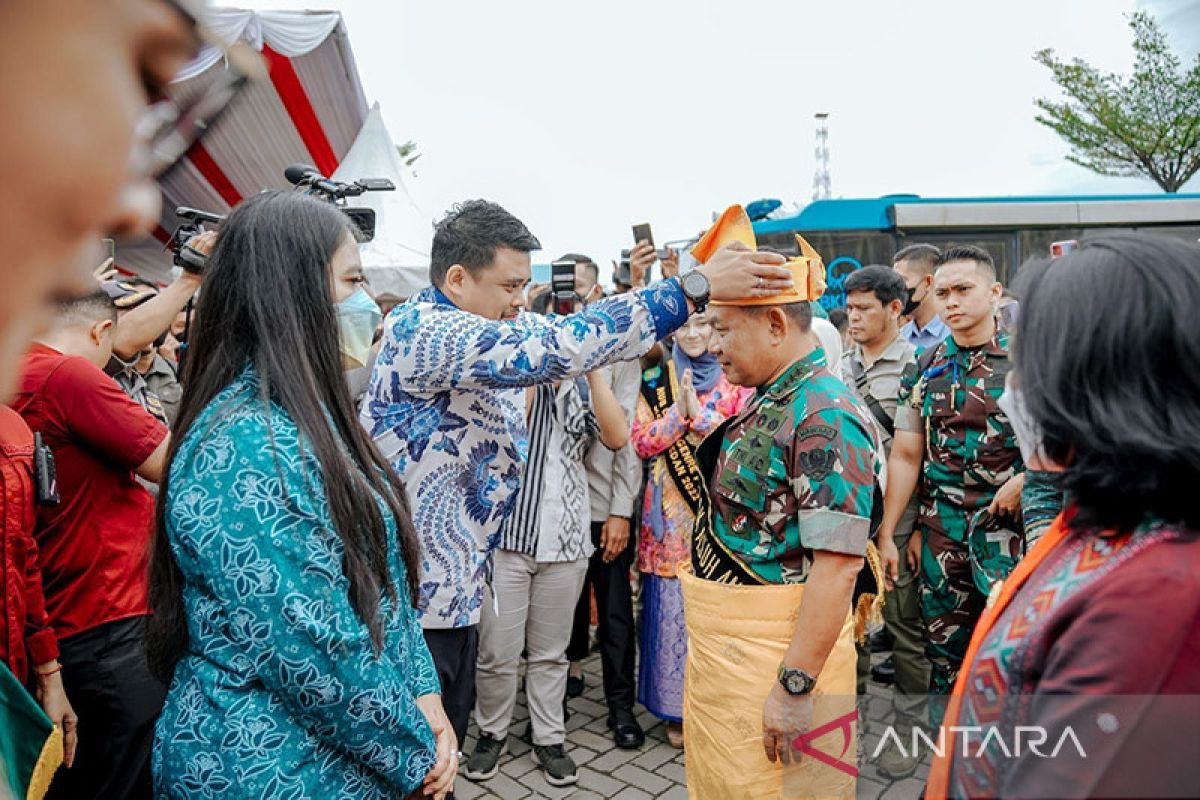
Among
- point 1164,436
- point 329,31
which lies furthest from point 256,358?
point 329,31

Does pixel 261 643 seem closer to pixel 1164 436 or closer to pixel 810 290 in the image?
pixel 1164 436

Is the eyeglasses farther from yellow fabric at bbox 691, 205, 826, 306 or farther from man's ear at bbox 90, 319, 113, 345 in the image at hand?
man's ear at bbox 90, 319, 113, 345

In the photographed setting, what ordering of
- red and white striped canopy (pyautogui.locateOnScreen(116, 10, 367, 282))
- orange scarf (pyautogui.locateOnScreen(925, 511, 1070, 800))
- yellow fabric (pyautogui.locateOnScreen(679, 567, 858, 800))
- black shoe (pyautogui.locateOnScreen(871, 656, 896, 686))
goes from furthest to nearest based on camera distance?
red and white striped canopy (pyautogui.locateOnScreen(116, 10, 367, 282)), black shoe (pyautogui.locateOnScreen(871, 656, 896, 686)), yellow fabric (pyautogui.locateOnScreen(679, 567, 858, 800)), orange scarf (pyautogui.locateOnScreen(925, 511, 1070, 800))

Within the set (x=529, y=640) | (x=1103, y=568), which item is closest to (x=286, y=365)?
(x=1103, y=568)

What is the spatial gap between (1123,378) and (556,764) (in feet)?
10.7

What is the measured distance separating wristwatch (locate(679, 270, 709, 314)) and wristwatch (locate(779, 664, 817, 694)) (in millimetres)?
964

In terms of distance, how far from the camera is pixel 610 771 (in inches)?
147

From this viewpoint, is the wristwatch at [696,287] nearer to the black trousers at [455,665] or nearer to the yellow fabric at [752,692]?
the yellow fabric at [752,692]

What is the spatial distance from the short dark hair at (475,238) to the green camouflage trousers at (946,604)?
7.08 ft

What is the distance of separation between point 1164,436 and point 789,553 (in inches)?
46.0

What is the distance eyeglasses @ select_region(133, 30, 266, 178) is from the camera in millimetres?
388

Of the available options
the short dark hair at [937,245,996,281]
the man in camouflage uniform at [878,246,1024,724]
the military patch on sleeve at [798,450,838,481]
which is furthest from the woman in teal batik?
the short dark hair at [937,245,996,281]

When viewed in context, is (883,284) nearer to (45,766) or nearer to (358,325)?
(358,325)

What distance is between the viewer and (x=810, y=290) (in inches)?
90.7
